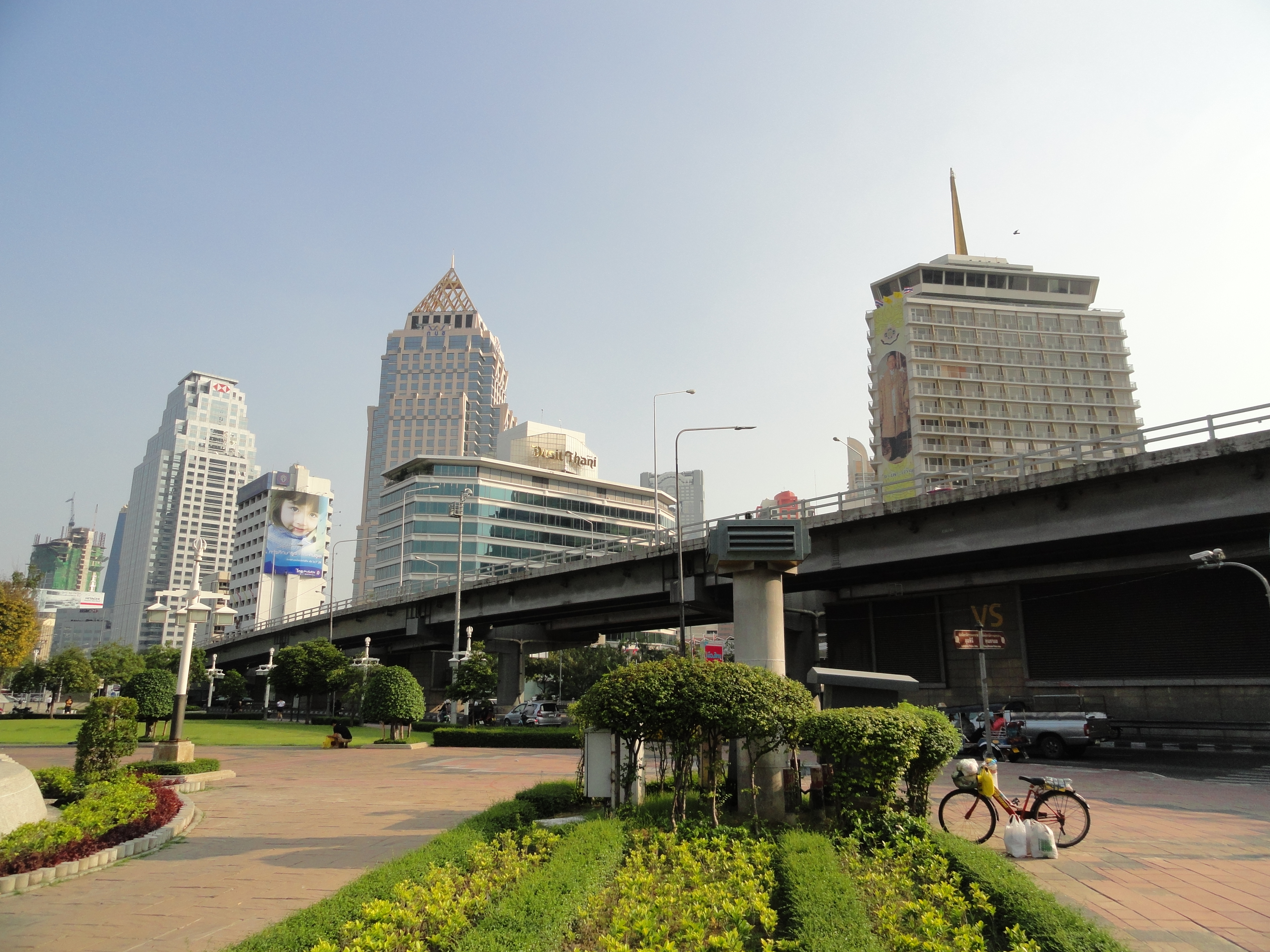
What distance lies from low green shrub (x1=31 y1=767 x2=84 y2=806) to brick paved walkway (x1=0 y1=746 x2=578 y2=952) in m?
1.88

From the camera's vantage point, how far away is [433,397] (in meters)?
186

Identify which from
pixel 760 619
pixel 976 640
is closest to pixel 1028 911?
pixel 760 619

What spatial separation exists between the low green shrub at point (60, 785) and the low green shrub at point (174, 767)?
5.78ft

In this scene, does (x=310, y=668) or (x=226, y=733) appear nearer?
(x=226, y=733)

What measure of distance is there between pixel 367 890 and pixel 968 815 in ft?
22.8

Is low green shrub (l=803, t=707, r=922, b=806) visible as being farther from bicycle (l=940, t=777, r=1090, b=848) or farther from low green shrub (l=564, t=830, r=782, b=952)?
low green shrub (l=564, t=830, r=782, b=952)

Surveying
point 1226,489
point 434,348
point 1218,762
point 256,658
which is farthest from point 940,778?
point 434,348

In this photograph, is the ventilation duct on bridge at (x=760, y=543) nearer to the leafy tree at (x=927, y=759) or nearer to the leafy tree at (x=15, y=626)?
the leafy tree at (x=927, y=759)

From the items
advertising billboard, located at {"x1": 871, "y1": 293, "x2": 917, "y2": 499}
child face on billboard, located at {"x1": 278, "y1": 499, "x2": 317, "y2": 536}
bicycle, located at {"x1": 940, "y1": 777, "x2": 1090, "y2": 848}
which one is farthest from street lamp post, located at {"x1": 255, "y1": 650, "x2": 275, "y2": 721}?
advertising billboard, located at {"x1": 871, "y1": 293, "x2": 917, "y2": 499}

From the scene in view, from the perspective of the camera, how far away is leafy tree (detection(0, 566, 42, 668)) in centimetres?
4000

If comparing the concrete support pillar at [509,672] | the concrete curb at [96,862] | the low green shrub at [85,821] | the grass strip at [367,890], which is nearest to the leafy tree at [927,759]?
the grass strip at [367,890]

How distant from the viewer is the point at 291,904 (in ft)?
24.8

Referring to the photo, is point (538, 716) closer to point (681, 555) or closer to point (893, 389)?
point (681, 555)

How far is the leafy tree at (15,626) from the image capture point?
40.0 metres
